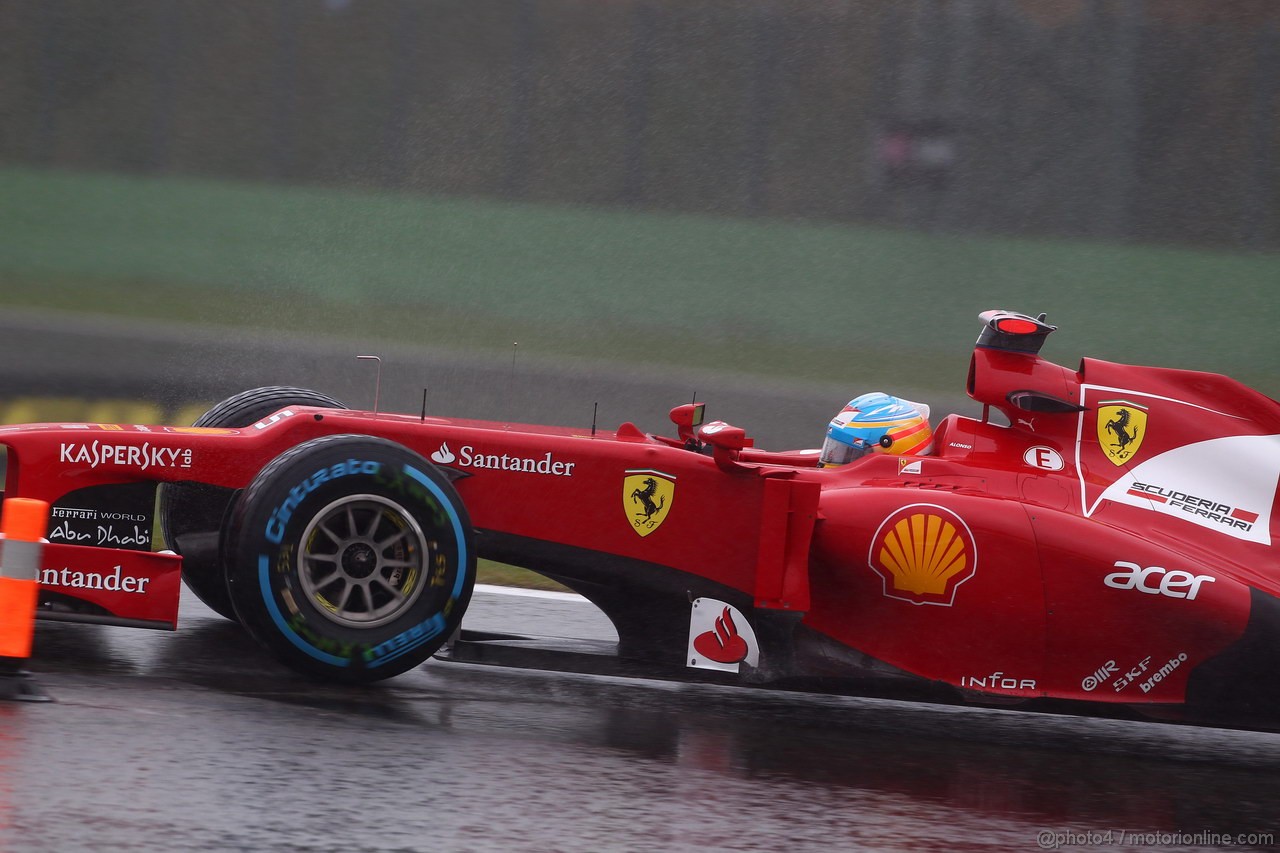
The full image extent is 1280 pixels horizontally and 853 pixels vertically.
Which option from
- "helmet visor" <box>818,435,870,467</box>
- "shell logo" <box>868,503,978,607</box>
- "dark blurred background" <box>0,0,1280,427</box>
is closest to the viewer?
"shell logo" <box>868,503,978,607</box>

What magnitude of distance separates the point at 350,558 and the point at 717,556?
1208 mm

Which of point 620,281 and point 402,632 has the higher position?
point 620,281

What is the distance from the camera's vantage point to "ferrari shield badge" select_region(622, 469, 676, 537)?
16.2 feet

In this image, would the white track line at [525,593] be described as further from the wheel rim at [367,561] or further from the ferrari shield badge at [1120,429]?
the ferrari shield badge at [1120,429]

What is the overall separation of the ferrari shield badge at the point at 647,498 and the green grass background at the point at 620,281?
6.60m

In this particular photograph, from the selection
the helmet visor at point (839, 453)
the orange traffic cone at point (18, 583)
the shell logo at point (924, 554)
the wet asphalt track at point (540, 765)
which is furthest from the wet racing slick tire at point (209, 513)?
the shell logo at point (924, 554)

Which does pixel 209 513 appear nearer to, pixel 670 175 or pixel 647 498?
pixel 647 498

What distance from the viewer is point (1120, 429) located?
538cm

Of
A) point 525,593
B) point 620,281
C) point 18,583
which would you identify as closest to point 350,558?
point 18,583

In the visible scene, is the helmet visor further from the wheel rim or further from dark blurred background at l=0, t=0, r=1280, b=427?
dark blurred background at l=0, t=0, r=1280, b=427

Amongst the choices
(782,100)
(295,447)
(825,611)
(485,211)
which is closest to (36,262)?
(485,211)

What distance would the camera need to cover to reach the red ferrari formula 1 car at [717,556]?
4676 millimetres

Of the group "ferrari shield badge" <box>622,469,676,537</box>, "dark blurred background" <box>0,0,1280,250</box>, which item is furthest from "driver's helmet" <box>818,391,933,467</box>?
"dark blurred background" <box>0,0,1280,250</box>

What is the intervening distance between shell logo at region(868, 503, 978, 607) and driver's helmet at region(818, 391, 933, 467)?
0.56 meters
